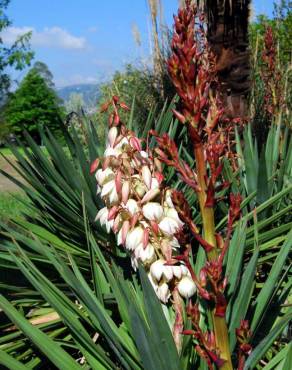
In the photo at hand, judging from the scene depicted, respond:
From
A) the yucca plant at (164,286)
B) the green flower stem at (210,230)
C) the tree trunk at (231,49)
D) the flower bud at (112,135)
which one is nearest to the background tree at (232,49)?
the tree trunk at (231,49)

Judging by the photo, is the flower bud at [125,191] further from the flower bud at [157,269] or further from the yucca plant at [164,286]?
the flower bud at [157,269]

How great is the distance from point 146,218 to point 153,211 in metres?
0.03

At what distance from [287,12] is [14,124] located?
28071mm

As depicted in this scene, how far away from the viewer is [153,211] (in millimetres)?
1331

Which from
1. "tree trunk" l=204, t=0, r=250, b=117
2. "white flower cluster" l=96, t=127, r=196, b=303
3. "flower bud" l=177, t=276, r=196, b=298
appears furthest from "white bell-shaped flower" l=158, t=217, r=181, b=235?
"tree trunk" l=204, t=0, r=250, b=117

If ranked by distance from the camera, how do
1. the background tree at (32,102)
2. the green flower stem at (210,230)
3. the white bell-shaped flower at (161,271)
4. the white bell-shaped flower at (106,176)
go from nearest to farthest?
the green flower stem at (210,230), the white bell-shaped flower at (161,271), the white bell-shaped flower at (106,176), the background tree at (32,102)

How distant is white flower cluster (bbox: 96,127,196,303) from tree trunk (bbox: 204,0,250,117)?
272 centimetres

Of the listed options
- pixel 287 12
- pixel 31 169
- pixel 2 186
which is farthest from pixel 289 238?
pixel 2 186

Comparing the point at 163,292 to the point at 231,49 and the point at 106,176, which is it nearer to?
the point at 106,176

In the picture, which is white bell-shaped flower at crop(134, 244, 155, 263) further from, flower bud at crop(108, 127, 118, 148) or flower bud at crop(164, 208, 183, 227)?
flower bud at crop(108, 127, 118, 148)

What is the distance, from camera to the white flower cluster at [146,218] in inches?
52.5

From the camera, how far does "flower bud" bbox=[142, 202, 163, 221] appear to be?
133 cm

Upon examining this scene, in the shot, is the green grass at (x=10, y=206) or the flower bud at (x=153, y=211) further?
the green grass at (x=10, y=206)

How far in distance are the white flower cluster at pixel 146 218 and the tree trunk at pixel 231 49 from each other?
2.72m
